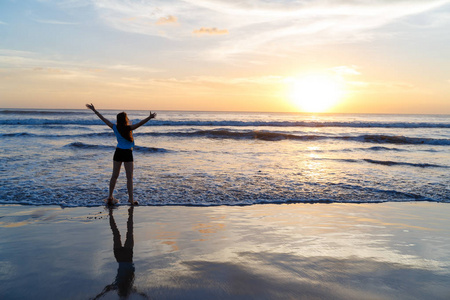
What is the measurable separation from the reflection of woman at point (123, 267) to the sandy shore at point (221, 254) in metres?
0.01

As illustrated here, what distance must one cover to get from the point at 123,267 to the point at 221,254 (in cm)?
126

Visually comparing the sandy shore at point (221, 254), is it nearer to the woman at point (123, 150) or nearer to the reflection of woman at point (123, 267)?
the reflection of woman at point (123, 267)

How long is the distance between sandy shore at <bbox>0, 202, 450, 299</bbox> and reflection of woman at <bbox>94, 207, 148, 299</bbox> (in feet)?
0.04

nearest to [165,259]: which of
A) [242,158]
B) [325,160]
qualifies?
[242,158]

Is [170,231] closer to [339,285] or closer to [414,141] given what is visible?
[339,285]

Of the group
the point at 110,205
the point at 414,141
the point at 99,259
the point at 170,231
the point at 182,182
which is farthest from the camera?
the point at 414,141

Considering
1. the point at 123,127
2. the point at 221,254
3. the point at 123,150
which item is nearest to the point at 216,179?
the point at 123,150

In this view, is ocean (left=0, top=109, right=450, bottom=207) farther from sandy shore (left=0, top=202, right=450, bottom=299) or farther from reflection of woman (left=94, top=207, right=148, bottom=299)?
reflection of woman (left=94, top=207, right=148, bottom=299)

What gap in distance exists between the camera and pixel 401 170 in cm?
1167

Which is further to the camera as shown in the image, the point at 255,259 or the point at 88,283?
the point at 255,259

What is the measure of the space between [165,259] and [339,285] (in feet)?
6.96

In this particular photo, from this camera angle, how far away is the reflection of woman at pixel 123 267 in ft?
10.3

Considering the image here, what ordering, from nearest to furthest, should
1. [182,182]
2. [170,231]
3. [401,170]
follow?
[170,231] → [182,182] → [401,170]

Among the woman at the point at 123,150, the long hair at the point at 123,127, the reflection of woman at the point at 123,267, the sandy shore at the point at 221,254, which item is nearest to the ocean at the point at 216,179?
the woman at the point at 123,150
